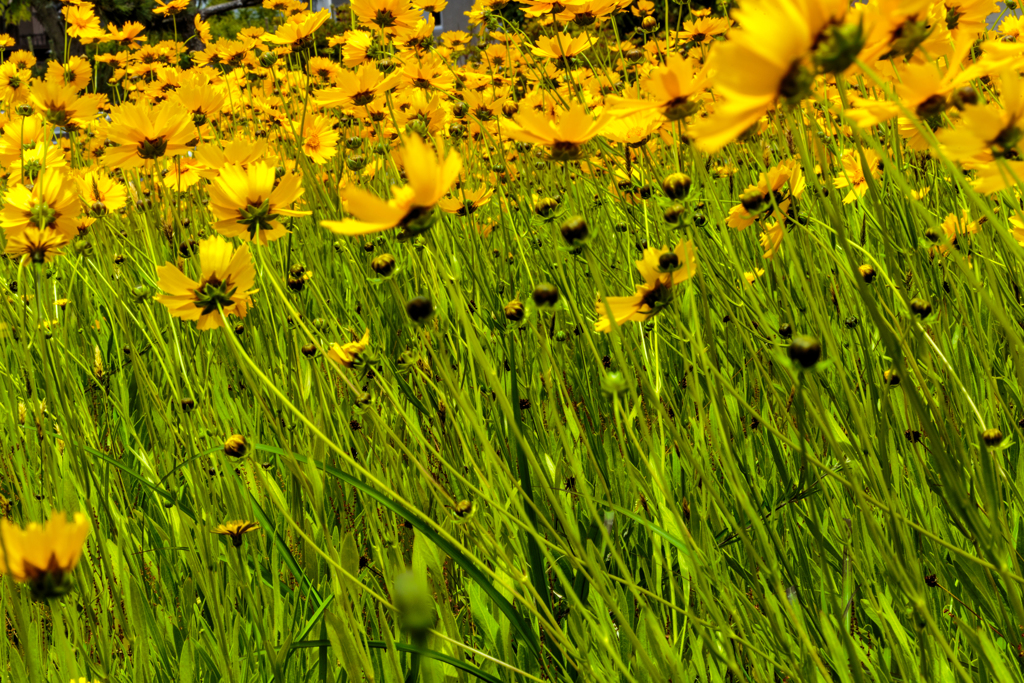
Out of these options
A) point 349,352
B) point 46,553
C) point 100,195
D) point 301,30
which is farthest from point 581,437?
point 100,195

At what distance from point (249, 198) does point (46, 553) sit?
488mm

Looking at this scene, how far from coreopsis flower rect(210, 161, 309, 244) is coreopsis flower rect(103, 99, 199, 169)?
0.98ft

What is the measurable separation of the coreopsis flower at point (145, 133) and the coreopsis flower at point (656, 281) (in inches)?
28.3

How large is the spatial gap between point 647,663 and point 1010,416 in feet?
2.23

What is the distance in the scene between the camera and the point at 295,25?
5.14ft

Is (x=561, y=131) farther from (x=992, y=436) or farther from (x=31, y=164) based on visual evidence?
(x=31, y=164)

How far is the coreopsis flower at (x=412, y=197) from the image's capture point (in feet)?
1.69

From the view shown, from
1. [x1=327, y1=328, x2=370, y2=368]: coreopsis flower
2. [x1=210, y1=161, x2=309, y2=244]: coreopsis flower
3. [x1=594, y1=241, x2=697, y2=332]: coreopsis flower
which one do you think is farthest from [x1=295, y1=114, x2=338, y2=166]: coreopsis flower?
[x1=594, y1=241, x2=697, y2=332]: coreopsis flower

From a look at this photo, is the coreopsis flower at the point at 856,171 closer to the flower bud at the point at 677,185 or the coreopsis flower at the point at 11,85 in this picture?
the flower bud at the point at 677,185

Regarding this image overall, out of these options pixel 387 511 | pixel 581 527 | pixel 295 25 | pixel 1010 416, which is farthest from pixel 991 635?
pixel 295 25

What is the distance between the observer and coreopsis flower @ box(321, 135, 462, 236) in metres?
0.52

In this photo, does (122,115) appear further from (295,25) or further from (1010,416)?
(1010,416)

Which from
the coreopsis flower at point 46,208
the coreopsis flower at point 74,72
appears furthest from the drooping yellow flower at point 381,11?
the coreopsis flower at point 74,72

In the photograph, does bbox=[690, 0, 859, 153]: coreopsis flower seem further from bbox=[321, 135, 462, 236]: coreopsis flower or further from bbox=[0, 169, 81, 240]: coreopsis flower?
bbox=[0, 169, 81, 240]: coreopsis flower
